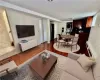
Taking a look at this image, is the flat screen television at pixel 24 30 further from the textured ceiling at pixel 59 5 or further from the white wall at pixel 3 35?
the textured ceiling at pixel 59 5

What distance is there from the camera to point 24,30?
337cm

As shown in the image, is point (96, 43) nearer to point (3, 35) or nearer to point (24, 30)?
point (24, 30)

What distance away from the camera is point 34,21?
407 centimetres

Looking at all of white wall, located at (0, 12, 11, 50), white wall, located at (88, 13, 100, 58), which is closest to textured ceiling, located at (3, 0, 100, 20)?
white wall, located at (88, 13, 100, 58)

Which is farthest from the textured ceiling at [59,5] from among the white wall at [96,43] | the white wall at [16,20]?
the white wall at [96,43]

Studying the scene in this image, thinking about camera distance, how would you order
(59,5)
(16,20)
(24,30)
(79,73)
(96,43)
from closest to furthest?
(79,73) < (59,5) < (96,43) < (16,20) < (24,30)

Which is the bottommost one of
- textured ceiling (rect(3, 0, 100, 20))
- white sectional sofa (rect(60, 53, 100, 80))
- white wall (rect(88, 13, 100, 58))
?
white sectional sofa (rect(60, 53, 100, 80))

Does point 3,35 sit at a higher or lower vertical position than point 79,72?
higher

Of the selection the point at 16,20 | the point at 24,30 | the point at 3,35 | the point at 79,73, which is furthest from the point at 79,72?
the point at 3,35

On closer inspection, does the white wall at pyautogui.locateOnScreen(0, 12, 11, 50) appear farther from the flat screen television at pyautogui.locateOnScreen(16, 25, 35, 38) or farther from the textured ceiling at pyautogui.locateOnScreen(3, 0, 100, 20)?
the textured ceiling at pyautogui.locateOnScreen(3, 0, 100, 20)

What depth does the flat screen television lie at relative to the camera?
3104mm

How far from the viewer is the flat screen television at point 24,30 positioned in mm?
3104

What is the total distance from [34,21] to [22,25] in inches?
42.1

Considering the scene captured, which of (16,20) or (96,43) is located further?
(16,20)
